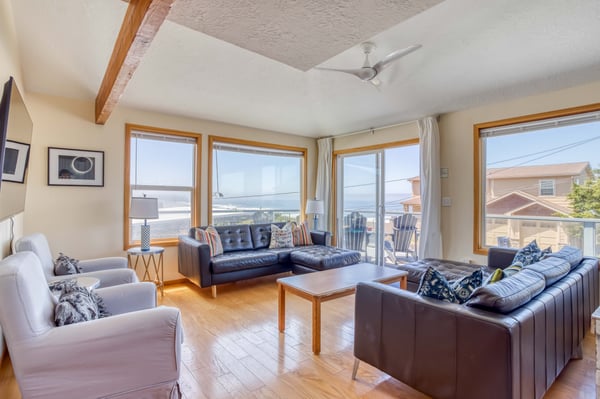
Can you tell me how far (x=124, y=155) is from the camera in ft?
13.1

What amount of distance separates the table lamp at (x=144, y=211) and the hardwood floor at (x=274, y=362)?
943mm

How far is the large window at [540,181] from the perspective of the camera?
3.21m

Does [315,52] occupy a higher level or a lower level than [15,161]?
higher

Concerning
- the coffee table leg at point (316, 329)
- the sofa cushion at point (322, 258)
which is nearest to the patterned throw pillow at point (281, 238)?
the sofa cushion at point (322, 258)

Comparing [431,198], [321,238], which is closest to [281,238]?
[321,238]

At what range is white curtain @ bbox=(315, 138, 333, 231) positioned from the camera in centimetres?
575

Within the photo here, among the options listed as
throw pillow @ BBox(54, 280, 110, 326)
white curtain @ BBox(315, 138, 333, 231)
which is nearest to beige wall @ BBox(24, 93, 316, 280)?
throw pillow @ BBox(54, 280, 110, 326)

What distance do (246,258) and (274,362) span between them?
180 centimetres

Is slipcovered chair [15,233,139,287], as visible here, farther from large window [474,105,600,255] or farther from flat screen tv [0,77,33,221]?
large window [474,105,600,255]

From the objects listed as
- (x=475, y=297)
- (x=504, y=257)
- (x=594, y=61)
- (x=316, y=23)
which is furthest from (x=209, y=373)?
(x=594, y=61)

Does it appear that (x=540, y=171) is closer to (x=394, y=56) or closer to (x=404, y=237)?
(x=404, y=237)

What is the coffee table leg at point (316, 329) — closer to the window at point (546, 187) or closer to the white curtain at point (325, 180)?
the window at point (546, 187)

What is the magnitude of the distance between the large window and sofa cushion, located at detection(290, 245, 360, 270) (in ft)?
5.37

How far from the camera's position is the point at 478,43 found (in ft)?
9.33
